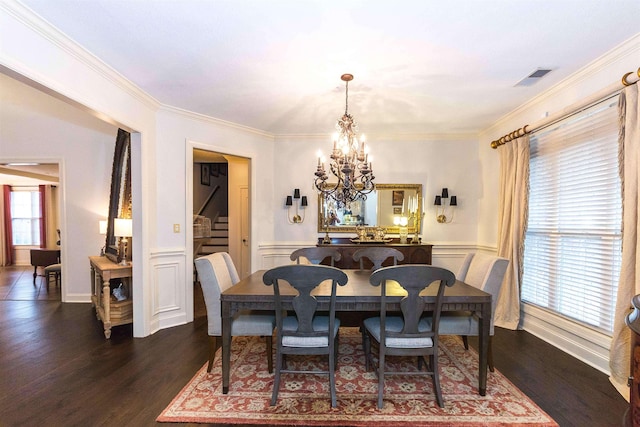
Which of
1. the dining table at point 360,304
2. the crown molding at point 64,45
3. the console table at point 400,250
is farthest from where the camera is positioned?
the console table at point 400,250

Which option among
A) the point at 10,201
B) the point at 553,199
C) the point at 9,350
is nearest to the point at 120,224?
the point at 9,350

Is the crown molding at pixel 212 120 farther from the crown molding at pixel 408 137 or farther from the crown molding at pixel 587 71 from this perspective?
the crown molding at pixel 587 71

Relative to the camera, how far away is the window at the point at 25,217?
7.87 meters

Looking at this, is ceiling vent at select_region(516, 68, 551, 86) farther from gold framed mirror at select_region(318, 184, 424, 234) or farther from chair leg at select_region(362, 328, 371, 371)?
chair leg at select_region(362, 328, 371, 371)

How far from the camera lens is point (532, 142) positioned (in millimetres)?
3418

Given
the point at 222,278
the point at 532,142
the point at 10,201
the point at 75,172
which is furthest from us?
the point at 10,201

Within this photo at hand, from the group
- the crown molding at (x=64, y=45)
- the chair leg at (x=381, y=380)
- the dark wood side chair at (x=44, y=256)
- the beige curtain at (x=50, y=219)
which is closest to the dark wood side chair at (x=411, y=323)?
the chair leg at (x=381, y=380)

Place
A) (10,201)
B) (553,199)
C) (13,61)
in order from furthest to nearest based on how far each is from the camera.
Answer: (10,201)
(553,199)
(13,61)

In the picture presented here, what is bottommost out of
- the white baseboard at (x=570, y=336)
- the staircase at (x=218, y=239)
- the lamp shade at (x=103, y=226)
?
the white baseboard at (x=570, y=336)

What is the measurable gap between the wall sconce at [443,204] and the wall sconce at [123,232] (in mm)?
4069

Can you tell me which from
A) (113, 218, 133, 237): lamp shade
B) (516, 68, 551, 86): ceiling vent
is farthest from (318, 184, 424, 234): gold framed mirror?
(113, 218, 133, 237): lamp shade

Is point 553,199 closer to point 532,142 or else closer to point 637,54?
point 532,142

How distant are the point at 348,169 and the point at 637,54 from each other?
228cm

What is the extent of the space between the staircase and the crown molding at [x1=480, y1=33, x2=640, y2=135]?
19.2ft
